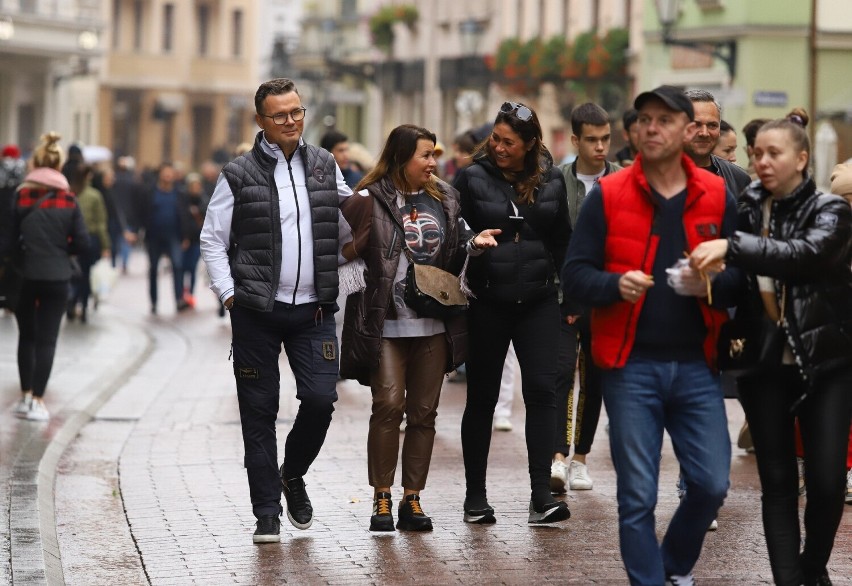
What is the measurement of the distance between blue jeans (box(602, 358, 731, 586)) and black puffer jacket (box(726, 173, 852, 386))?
34 cm

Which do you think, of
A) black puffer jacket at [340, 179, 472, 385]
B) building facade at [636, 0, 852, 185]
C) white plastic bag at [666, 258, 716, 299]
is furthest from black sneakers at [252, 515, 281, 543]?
building facade at [636, 0, 852, 185]

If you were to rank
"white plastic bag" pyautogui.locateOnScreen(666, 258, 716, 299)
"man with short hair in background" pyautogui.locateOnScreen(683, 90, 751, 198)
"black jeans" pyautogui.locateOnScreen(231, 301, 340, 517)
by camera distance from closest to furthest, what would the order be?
"white plastic bag" pyautogui.locateOnScreen(666, 258, 716, 299), "black jeans" pyautogui.locateOnScreen(231, 301, 340, 517), "man with short hair in background" pyautogui.locateOnScreen(683, 90, 751, 198)

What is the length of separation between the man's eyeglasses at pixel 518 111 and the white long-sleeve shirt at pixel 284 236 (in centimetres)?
98

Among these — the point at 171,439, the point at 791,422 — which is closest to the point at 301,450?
the point at 791,422

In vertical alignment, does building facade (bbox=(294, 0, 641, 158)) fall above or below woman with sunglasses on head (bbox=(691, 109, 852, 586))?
above

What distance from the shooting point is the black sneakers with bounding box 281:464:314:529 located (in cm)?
884

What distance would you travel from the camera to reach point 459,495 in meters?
9.86

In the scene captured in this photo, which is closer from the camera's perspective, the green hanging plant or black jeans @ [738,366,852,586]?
black jeans @ [738,366,852,586]

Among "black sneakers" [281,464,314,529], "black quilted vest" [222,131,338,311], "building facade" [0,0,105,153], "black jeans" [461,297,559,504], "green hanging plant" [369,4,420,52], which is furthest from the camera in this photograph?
"building facade" [0,0,105,153]

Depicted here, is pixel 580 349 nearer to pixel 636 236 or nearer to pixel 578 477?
pixel 578 477

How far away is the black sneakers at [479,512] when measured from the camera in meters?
8.91

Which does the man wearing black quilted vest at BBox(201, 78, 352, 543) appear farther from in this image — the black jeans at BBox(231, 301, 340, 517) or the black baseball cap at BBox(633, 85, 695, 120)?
the black baseball cap at BBox(633, 85, 695, 120)

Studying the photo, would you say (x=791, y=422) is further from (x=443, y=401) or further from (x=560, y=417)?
(x=443, y=401)

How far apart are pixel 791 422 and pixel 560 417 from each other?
3.22 metres
